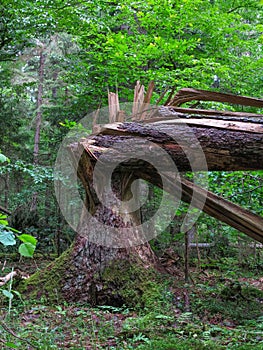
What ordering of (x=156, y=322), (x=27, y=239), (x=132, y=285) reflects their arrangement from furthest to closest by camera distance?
(x=132, y=285) < (x=156, y=322) < (x=27, y=239)

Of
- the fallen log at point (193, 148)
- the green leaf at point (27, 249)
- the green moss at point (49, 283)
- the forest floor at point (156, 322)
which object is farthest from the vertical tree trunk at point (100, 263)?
the green leaf at point (27, 249)

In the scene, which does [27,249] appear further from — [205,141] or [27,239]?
[205,141]

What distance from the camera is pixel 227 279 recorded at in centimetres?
705

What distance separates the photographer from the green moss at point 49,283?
523cm

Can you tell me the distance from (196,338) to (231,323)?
3.22 ft

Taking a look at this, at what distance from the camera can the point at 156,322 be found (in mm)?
4395

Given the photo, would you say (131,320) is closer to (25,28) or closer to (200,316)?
(200,316)

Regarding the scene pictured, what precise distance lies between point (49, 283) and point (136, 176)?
1977 millimetres

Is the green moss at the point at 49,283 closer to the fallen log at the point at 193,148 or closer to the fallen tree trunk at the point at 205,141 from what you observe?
the fallen log at the point at 193,148

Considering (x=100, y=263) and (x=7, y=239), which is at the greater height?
(x=7, y=239)

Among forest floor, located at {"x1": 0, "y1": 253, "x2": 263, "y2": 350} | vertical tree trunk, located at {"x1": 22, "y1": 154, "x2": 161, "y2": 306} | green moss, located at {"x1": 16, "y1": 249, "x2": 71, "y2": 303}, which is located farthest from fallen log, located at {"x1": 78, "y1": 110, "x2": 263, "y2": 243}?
green moss, located at {"x1": 16, "y1": 249, "x2": 71, "y2": 303}

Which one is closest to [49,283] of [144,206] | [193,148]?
[193,148]

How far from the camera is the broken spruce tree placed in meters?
3.77

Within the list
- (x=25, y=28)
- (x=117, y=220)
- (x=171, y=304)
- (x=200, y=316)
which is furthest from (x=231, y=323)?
(x=25, y=28)
